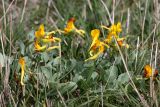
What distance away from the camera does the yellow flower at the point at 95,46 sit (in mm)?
1932

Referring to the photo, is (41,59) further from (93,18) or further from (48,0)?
(48,0)

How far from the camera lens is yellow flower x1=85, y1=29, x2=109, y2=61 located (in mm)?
1932

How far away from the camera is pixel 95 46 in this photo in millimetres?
1955

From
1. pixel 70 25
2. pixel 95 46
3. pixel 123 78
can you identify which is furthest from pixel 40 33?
pixel 123 78

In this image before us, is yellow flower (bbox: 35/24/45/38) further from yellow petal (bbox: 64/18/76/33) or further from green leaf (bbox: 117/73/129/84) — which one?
green leaf (bbox: 117/73/129/84)

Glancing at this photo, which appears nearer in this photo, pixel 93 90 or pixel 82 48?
pixel 93 90

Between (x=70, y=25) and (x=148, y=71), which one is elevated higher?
(x=70, y=25)

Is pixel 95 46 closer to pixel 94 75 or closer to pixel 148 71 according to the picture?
pixel 94 75

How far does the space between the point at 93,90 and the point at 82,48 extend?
1.19ft

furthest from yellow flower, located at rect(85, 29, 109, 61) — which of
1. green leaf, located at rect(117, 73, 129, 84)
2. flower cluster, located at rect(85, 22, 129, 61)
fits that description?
green leaf, located at rect(117, 73, 129, 84)

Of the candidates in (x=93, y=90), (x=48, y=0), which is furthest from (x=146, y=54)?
(x=48, y=0)

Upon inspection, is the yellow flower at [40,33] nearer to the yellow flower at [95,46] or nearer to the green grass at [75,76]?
the green grass at [75,76]

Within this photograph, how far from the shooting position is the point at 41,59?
2016 mm

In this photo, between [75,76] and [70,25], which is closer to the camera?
[75,76]
